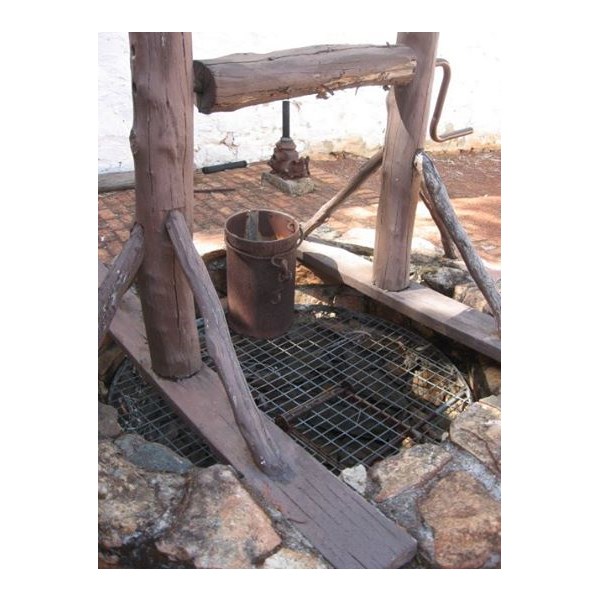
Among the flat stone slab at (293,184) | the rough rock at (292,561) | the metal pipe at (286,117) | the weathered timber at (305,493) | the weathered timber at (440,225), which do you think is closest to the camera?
the rough rock at (292,561)

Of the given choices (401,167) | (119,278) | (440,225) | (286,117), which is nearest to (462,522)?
(119,278)

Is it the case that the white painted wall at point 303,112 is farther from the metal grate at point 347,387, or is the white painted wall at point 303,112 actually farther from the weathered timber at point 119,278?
the weathered timber at point 119,278

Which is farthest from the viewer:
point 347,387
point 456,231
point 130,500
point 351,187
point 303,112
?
point 303,112

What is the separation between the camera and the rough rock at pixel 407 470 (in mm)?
2510

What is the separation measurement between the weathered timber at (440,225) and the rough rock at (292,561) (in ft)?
6.76

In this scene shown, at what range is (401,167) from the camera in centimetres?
357

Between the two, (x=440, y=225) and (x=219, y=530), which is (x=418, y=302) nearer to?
(x=440, y=225)

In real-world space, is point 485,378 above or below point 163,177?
below

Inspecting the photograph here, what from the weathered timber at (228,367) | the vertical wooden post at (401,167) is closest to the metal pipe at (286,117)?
the vertical wooden post at (401,167)

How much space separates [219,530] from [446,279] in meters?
2.46

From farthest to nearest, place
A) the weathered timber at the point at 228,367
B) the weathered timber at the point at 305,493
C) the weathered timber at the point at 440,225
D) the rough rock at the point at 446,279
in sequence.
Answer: the rough rock at the point at 446,279, the weathered timber at the point at 440,225, the weathered timber at the point at 228,367, the weathered timber at the point at 305,493

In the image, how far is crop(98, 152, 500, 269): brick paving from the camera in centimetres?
477

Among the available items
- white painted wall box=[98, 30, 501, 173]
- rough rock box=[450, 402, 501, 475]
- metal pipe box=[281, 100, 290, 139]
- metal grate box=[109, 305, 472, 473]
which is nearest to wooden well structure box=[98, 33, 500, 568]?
metal grate box=[109, 305, 472, 473]

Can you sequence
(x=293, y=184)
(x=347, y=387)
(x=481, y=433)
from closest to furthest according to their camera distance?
(x=481, y=433) → (x=347, y=387) → (x=293, y=184)
